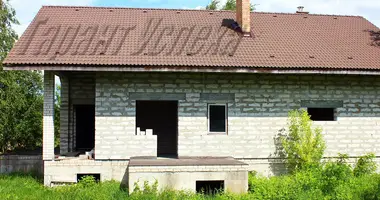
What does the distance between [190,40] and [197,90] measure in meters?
2.05

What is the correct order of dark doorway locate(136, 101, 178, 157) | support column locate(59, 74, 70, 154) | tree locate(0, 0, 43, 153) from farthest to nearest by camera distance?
tree locate(0, 0, 43, 153), dark doorway locate(136, 101, 178, 157), support column locate(59, 74, 70, 154)

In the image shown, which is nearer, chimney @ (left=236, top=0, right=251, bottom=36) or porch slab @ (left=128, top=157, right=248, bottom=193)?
porch slab @ (left=128, top=157, right=248, bottom=193)

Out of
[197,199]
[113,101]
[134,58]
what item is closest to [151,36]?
[134,58]

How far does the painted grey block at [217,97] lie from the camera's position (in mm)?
12433

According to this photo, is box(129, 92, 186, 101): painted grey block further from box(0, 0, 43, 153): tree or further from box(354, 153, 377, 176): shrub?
box(0, 0, 43, 153): tree

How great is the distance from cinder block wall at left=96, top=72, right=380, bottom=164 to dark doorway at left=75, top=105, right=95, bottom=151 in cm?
296

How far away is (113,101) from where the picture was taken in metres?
12.2

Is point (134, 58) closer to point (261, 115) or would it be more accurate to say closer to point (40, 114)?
point (261, 115)

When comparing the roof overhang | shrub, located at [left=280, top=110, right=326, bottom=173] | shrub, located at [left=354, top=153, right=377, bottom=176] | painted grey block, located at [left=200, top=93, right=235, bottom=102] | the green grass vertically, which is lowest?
the green grass

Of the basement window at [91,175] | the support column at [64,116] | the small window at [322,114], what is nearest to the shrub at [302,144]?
the small window at [322,114]

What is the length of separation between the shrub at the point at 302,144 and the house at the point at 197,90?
0.43 metres

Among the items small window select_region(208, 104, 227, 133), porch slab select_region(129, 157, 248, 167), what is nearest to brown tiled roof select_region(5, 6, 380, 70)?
small window select_region(208, 104, 227, 133)

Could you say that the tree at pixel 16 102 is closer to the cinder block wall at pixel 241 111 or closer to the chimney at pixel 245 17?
the cinder block wall at pixel 241 111

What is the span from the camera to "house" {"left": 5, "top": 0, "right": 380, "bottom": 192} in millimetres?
11602
